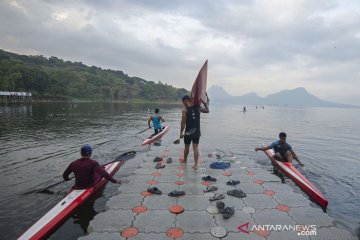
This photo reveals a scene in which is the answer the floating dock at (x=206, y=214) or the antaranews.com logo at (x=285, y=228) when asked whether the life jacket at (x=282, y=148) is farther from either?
the antaranews.com logo at (x=285, y=228)

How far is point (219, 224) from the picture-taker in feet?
17.5

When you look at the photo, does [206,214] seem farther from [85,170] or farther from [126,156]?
[126,156]

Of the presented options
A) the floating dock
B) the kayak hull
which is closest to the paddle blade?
the floating dock

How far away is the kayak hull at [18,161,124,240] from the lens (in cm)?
531

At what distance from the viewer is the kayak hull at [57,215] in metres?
5.31

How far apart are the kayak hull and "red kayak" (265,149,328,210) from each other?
7.13 meters

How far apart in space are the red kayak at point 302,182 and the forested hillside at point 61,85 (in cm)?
8914

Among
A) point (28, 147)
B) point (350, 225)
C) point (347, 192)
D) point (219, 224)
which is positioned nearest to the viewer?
point (219, 224)

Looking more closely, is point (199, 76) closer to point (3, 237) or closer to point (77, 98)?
point (3, 237)

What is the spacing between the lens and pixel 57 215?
601cm

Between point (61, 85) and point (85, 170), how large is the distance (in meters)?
107

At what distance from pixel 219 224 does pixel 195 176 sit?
3.12 m

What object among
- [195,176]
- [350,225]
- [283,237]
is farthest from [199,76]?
[350,225]

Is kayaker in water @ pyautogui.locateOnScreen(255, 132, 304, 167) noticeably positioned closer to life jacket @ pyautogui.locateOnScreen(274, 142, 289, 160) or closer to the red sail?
life jacket @ pyautogui.locateOnScreen(274, 142, 289, 160)
